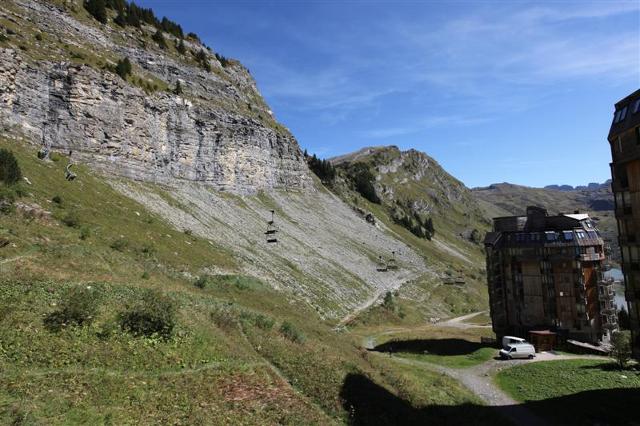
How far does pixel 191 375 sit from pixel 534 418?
23.4 metres

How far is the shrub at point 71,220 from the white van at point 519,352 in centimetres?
4342

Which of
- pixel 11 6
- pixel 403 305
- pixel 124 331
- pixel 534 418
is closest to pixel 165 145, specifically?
pixel 11 6

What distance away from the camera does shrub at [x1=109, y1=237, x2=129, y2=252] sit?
34.2 m

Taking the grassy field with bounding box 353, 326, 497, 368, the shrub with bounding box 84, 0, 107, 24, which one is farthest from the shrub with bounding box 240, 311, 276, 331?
the shrub with bounding box 84, 0, 107, 24

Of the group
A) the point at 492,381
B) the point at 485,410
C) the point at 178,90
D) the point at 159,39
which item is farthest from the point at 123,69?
the point at 485,410

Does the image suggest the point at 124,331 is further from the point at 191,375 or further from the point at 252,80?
the point at 252,80

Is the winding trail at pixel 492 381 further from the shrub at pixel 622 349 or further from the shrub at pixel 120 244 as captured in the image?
the shrub at pixel 120 244

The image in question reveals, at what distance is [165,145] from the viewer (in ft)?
242

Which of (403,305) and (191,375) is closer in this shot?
(191,375)

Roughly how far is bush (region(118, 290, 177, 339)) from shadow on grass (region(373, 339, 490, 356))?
31.6 m

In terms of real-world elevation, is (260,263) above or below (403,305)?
above

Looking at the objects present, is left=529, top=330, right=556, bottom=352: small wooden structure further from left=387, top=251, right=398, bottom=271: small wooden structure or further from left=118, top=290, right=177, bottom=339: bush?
left=387, top=251, right=398, bottom=271: small wooden structure

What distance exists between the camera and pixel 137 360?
645 inches

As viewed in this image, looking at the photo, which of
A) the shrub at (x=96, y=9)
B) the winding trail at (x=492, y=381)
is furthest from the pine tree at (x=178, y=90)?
the winding trail at (x=492, y=381)
